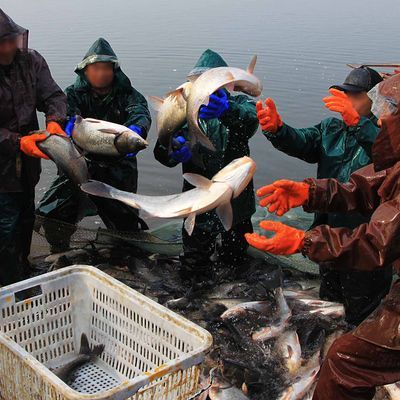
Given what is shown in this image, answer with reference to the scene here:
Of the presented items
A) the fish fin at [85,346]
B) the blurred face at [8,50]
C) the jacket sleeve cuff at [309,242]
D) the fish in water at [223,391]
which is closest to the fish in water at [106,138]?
the blurred face at [8,50]

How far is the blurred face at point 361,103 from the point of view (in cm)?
484

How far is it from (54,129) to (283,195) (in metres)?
2.46

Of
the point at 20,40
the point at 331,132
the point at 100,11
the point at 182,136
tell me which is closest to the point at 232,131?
the point at 182,136

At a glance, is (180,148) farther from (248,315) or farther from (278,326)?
(278,326)

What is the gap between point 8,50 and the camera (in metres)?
4.99

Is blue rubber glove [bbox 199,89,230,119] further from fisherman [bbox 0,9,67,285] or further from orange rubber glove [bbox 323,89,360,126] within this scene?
fisherman [bbox 0,9,67,285]

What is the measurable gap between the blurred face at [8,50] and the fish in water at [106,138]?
2.55ft

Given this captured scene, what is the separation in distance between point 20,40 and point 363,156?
3.17 metres

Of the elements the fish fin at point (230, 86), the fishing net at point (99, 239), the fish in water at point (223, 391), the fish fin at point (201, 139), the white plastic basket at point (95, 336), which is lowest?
the fishing net at point (99, 239)

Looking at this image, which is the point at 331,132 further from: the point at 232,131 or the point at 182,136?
the point at 182,136

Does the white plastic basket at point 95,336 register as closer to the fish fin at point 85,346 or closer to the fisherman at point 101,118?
the fish fin at point 85,346

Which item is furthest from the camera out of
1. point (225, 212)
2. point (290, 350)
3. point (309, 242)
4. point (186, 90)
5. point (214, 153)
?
point (214, 153)

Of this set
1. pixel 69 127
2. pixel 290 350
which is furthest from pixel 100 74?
pixel 290 350

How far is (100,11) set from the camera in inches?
1459
